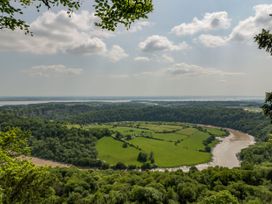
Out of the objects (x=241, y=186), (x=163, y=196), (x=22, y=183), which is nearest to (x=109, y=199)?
(x=163, y=196)

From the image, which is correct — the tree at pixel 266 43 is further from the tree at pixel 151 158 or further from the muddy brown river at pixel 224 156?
the tree at pixel 151 158

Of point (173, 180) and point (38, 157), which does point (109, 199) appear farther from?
point (38, 157)

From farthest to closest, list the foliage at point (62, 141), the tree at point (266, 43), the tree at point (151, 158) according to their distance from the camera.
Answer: the foliage at point (62, 141), the tree at point (151, 158), the tree at point (266, 43)

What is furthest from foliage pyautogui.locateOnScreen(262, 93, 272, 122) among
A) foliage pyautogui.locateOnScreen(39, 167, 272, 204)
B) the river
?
the river

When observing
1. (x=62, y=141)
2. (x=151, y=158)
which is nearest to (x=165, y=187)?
(x=151, y=158)

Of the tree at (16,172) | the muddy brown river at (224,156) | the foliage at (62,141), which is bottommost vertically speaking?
the muddy brown river at (224,156)

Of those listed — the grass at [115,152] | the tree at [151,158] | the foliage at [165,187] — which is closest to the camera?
the foliage at [165,187]

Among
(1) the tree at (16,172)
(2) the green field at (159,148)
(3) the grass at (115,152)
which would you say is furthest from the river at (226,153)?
(1) the tree at (16,172)

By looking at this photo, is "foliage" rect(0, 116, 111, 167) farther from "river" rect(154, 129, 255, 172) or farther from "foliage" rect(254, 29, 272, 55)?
"foliage" rect(254, 29, 272, 55)

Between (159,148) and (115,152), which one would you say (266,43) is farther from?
(159,148)

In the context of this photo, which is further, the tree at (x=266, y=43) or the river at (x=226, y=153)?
the river at (x=226, y=153)

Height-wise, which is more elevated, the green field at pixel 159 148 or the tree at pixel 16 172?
the tree at pixel 16 172
